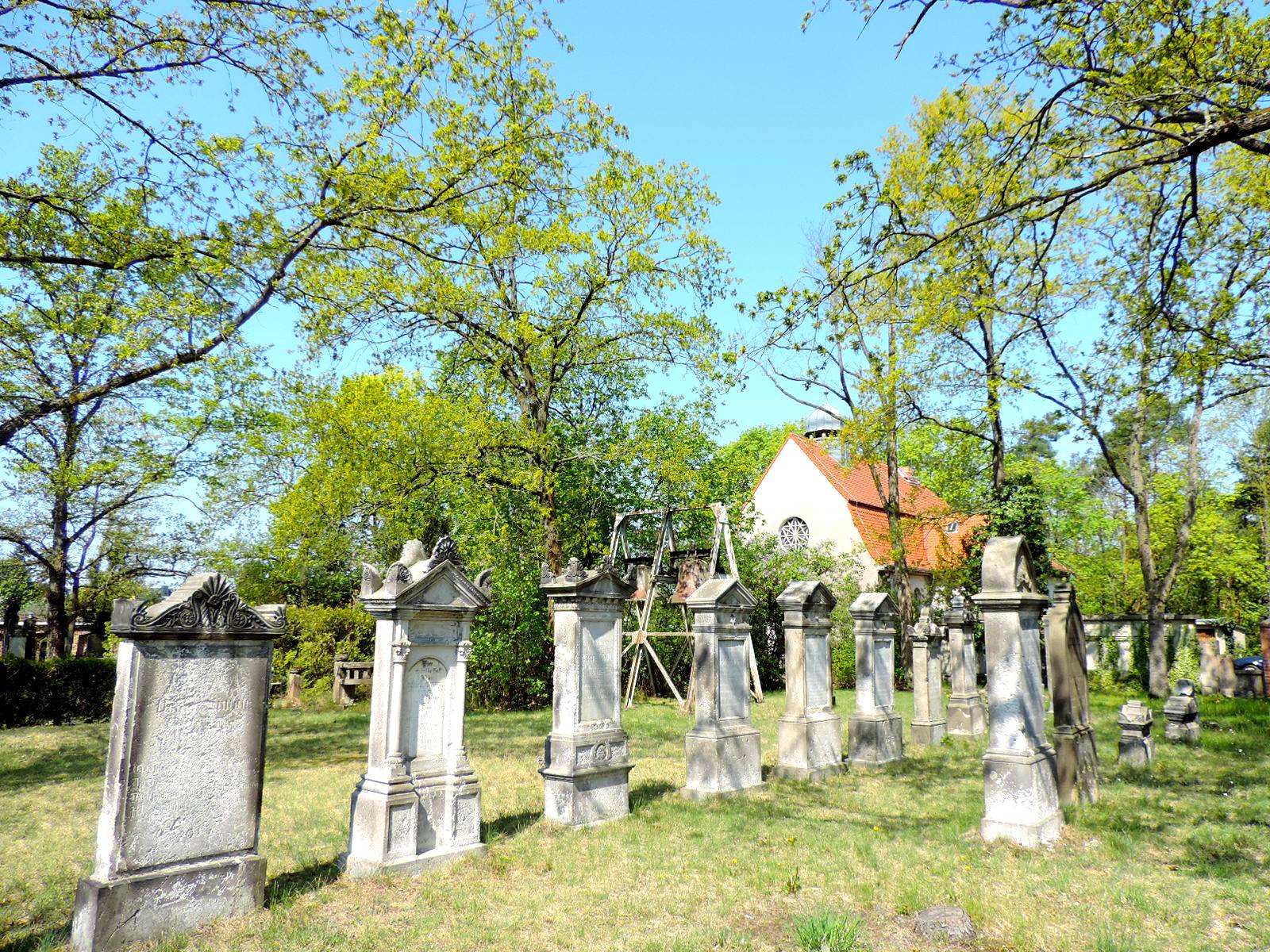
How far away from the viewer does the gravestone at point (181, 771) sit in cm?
463

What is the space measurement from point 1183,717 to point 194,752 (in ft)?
44.0

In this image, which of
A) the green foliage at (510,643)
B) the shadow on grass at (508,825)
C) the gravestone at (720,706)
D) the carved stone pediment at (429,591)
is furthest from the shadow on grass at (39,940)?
the green foliage at (510,643)

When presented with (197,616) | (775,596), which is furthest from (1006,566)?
(775,596)

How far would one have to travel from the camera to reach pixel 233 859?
5035 millimetres

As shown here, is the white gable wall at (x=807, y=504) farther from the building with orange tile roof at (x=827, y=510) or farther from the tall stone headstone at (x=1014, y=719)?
the tall stone headstone at (x=1014, y=719)

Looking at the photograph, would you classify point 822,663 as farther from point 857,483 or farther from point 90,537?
point 857,483

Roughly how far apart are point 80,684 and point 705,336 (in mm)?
14249

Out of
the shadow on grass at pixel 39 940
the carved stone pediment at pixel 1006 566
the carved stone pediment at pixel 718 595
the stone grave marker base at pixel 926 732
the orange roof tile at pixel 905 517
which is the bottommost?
the stone grave marker base at pixel 926 732

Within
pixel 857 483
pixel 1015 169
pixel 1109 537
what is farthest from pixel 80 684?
pixel 1109 537

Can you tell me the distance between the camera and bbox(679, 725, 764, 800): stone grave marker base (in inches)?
340

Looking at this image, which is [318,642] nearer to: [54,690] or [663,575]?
[54,690]

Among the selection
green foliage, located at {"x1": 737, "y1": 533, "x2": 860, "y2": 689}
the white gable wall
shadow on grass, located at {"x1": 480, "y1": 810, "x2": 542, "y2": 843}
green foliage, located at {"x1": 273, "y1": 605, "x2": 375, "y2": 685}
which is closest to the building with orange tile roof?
the white gable wall

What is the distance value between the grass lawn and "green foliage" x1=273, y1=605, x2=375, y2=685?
345 inches

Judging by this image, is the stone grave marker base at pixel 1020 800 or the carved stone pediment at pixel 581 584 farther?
the carved stone pediment at pixel 581 584
